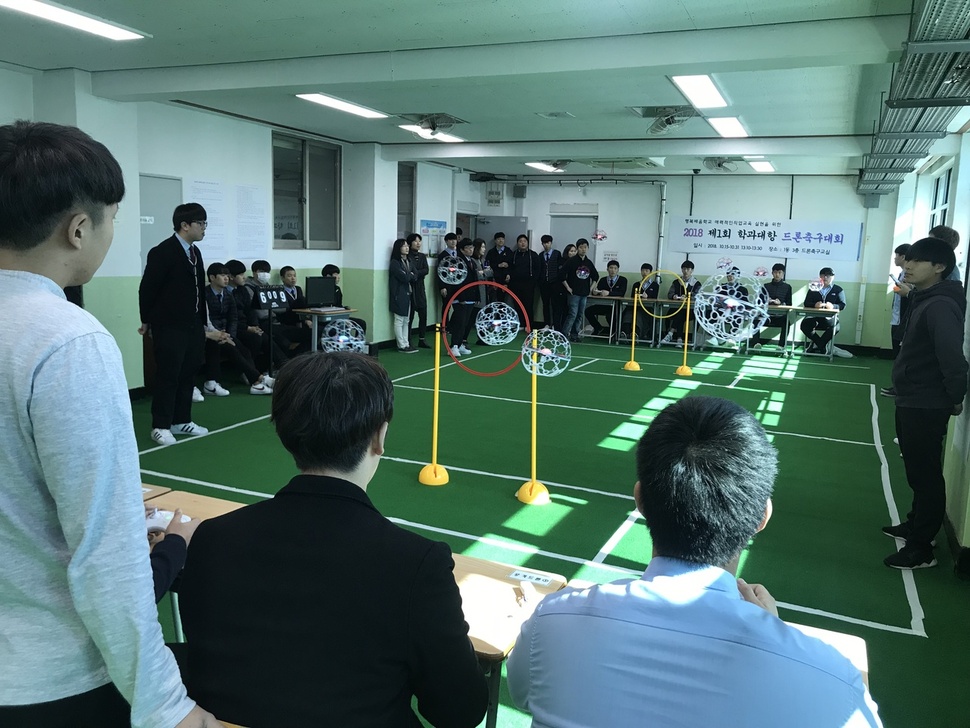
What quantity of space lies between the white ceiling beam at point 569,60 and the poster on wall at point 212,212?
1713 millimetres

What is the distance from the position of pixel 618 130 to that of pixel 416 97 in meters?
2.66

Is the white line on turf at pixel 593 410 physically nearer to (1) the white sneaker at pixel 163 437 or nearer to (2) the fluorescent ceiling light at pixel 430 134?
(1) the white sneaker at pixel 163 437

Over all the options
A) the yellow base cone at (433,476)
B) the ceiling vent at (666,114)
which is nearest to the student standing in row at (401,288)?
the ceiling vent at (666,114)

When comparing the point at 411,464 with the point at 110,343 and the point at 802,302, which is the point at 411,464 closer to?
the point at 110,343

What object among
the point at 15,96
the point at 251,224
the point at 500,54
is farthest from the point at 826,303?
the point at 15,96

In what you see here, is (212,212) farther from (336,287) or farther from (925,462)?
(925,462)

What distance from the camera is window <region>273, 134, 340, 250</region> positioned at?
9562 mm

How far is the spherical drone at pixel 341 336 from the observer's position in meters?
8.41

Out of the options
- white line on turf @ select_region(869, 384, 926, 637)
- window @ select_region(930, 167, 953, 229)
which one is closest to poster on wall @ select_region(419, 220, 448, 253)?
white line on turf @ select_region(869, 384, 926, 637)

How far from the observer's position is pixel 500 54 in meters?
5.25

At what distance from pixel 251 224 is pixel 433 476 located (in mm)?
5253

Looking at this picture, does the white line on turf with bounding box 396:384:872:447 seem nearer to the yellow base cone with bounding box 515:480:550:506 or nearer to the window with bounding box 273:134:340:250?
the yellow base cone with bounding box 515:480:550:506

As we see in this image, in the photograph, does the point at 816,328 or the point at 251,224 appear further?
the point at 816,328

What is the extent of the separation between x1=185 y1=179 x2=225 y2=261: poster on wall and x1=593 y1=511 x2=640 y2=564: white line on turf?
5.72 m
